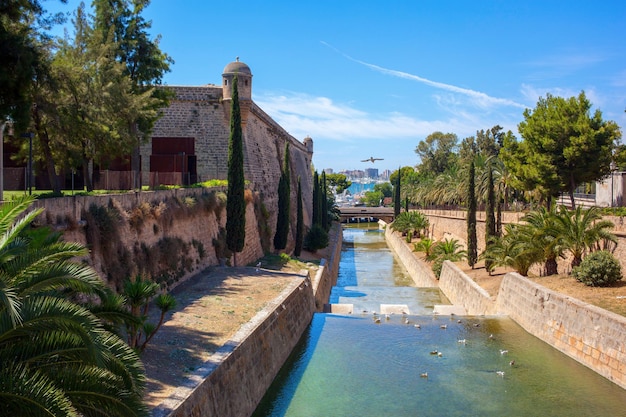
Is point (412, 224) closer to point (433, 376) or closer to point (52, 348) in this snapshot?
point (433, 376)

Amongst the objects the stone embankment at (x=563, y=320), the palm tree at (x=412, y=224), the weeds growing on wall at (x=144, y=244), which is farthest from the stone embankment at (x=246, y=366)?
the palm tree at (x=412, y=224)

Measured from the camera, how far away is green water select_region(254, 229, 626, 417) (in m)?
12.3

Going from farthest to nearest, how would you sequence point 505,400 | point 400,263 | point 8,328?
point 400,263, point 505,400, point 8,328

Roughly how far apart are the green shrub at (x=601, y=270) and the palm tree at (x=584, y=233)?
134cm

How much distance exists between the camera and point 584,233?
19656mm

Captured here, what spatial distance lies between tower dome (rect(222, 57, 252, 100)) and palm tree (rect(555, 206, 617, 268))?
16228 mm

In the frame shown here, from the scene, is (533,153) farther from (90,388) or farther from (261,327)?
(90,388)

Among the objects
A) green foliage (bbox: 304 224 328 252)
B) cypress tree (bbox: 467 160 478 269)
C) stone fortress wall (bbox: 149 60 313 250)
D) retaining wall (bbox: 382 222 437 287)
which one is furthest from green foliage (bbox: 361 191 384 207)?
cypress tree (bbox: 467 160 478 269)

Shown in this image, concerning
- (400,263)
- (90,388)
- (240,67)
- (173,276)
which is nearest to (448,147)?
(400,263)

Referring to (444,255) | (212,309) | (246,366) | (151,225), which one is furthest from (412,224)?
Answer: (246,366)

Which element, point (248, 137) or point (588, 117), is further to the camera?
point (248, 137)

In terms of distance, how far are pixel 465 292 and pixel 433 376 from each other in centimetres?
1052

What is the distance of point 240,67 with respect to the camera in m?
28.9

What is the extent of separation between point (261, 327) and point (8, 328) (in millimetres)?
8516
